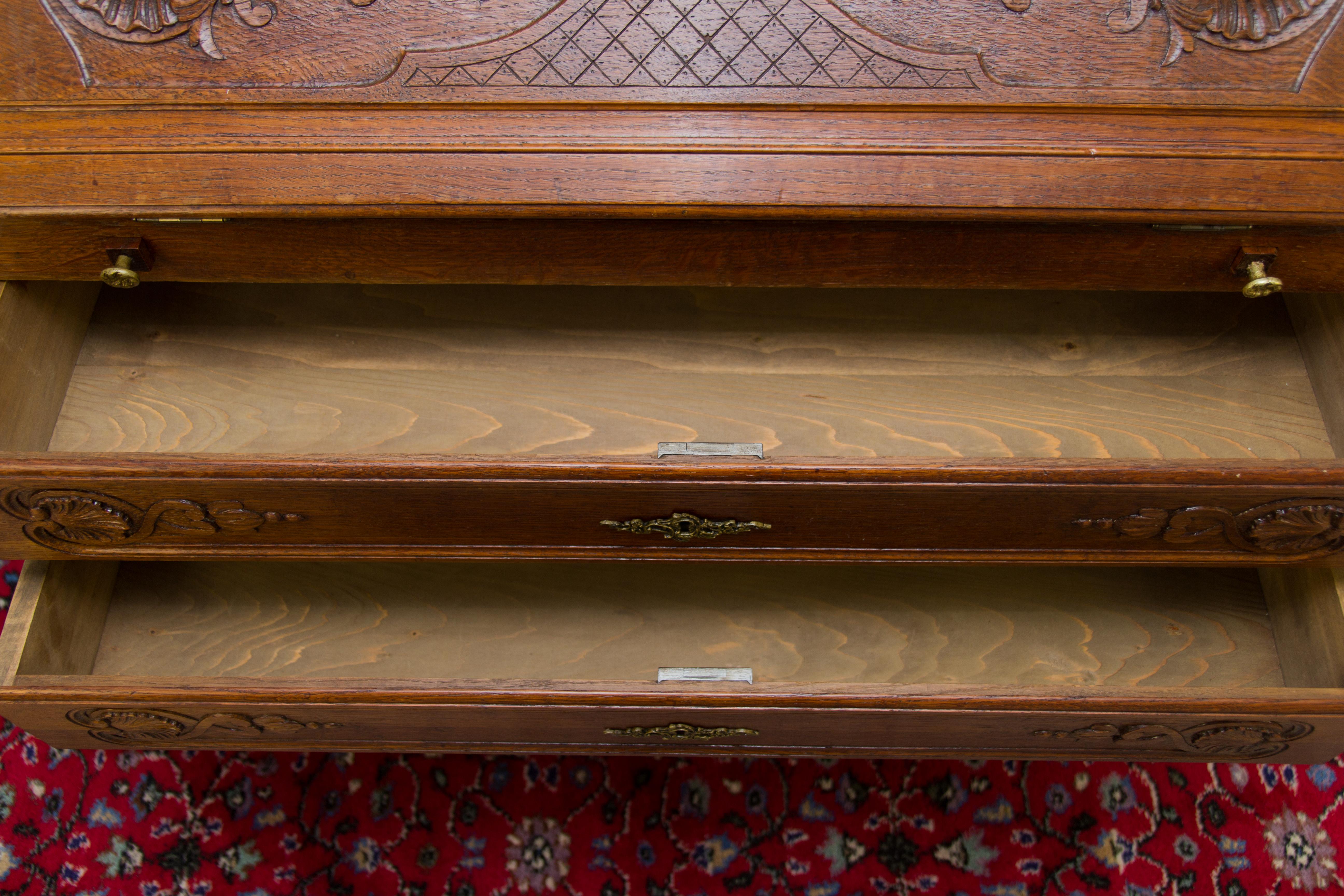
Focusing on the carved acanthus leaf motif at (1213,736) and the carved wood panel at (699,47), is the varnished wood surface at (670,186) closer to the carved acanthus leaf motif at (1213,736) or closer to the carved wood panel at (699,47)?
the carved wood panel at (699,47)

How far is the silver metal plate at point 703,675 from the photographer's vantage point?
0.90 meters

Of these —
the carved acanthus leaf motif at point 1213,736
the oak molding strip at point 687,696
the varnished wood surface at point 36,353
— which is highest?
the varnished wood surface at point 36,353

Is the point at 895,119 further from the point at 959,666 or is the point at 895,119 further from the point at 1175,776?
the point at 1175,776

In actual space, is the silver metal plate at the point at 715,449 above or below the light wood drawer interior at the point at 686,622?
above

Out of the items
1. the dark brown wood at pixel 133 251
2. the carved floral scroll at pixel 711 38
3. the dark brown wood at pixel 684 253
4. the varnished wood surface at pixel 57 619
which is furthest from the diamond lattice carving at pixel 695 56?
the varnished wood surface at pixel 57 619

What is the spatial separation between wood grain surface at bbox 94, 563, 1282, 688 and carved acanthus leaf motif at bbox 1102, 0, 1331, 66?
1.67 feet

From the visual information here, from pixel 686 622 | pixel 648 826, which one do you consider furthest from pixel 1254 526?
pixel 648 826

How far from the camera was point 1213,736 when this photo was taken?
34.9 inches

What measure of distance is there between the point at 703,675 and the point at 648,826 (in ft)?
1.10

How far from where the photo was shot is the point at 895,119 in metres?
0.77

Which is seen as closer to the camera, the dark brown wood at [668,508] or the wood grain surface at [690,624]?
the dark brown wood at [668,508]

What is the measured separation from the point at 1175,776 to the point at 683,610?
0.65 metres

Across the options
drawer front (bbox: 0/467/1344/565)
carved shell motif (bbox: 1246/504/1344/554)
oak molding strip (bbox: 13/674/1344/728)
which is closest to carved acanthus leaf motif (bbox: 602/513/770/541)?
drawer front (bbox: 0/467/1344/565)

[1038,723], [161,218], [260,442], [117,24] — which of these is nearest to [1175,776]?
[1038,723]
